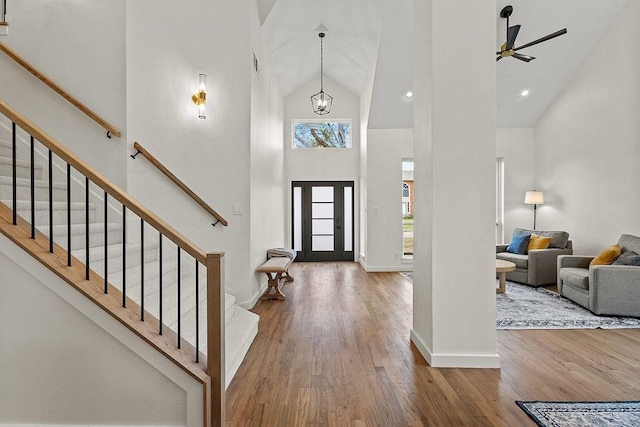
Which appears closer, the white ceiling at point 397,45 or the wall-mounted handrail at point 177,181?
the wall-mounted handrail at point 177,181

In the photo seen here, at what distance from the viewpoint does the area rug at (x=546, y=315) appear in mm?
3916

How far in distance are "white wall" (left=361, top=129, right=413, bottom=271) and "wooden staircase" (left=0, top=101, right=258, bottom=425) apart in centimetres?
433

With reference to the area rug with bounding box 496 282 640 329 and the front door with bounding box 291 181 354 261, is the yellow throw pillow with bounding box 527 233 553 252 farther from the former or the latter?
the front door with bounding box 291 181 354 261

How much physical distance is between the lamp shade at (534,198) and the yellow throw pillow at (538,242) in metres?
0.95

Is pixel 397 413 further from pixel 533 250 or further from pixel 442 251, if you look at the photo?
pixel 533 250

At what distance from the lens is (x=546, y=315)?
168 inches

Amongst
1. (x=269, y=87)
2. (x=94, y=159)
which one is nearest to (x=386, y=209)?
(x=269, y=87)

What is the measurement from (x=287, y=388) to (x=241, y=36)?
3883 millimetres

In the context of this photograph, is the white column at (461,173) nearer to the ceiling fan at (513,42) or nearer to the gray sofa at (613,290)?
the ceiling fan at (513,42)

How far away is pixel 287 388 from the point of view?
101 inches

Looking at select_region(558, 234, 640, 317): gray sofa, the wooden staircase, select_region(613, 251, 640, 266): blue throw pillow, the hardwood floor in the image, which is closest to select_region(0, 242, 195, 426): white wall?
the wooden staircase

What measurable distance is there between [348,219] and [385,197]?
1.59 m

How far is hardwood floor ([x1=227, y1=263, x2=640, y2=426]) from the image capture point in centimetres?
223

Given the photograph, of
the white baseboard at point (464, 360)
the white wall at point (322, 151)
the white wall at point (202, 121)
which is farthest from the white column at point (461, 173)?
the white wall at point (322, 151)
